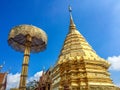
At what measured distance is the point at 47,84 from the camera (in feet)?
79.0

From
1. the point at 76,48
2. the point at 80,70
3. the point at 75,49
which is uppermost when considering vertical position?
the point at 76,48

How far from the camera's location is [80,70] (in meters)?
20.5

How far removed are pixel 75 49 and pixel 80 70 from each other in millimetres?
3037

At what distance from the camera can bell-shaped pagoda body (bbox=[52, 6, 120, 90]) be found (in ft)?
63.6

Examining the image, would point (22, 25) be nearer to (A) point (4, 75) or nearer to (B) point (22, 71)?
(B) point (22, 71)

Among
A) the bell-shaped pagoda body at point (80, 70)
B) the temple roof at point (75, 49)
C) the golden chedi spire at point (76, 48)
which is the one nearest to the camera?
the bell-shaped pagoda body at point (80, 70)

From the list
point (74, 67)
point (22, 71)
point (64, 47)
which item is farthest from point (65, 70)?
point (22, 71)

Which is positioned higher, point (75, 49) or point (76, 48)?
point (76, 48)

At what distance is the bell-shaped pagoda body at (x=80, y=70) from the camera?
1938 cm

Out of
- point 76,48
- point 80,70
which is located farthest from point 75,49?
point 80,70

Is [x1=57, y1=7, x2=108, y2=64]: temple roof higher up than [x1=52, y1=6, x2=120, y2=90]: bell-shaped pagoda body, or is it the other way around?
[x1=57, y1=7, x2=108, y2=64]: temple roof

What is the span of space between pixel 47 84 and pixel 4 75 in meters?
16.5

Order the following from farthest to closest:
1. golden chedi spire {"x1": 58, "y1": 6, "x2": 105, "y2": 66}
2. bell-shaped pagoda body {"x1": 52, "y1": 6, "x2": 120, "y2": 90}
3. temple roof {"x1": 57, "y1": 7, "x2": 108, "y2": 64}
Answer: golden chedi spire {"x1": 58, "y1": 6, "x2": 105, "y2": 66} → temple roof {"x1": 57, "y1": 7, "x2": 108, "y2": 64} → bell-shaped pagoda body {"x1": 52, "y1": 6, "x2": 120, "y2": 90}

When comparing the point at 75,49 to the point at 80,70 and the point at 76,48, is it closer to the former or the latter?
the point at 76,48
